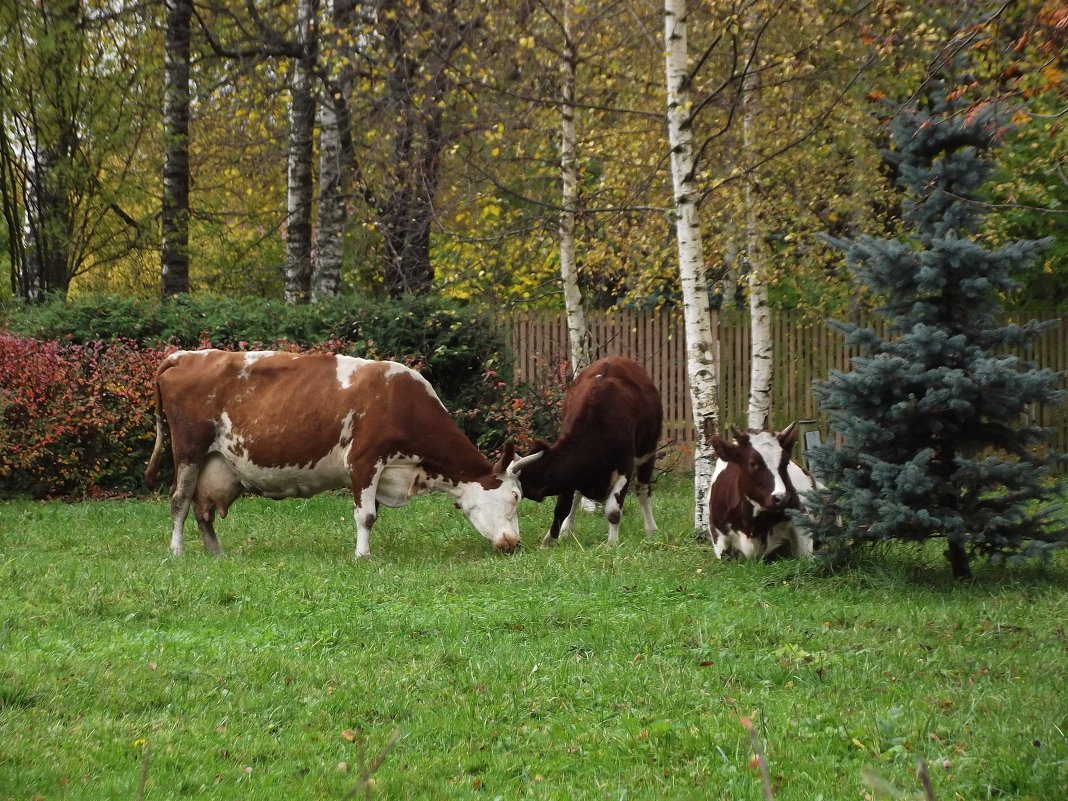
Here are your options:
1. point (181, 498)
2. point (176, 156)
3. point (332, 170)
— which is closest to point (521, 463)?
point (181, 498)

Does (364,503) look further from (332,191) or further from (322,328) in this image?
(332,191)

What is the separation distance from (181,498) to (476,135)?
10682 mm

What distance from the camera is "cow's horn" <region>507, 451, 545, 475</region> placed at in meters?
11.6

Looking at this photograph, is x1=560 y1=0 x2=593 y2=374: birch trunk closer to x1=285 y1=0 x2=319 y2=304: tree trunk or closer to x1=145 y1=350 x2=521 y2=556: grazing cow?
x1=145 y1=350 x2=521 y2=556: grazing cow

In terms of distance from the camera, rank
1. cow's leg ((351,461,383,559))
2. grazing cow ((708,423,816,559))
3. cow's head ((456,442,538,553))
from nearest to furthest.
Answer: grazing cow ((708,423,816,559)) < cow's leg ((351,461,383,559)) < cow's head ((456,442,538,553))

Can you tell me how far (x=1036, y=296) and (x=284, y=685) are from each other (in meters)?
18.7

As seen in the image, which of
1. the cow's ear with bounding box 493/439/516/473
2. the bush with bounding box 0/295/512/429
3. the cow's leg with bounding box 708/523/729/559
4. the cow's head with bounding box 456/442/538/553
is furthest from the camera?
the bush with bounding box 0/295/512/429

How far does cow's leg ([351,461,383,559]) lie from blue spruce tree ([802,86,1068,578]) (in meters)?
4.10

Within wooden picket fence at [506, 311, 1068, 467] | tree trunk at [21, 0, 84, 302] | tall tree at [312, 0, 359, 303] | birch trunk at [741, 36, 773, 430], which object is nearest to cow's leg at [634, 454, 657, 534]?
birch trunk at [741, 36, 773, 430]

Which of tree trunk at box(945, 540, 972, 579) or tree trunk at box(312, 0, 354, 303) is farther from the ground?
tree trunk at box(312, 0, 354, 303)

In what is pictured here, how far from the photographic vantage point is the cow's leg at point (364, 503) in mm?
11094

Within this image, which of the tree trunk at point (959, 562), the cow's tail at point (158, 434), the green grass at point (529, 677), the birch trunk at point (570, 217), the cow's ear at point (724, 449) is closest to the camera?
the green grass at point (529, 677)

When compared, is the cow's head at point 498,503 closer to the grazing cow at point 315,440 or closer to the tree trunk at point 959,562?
the grazing cow at point 315,440

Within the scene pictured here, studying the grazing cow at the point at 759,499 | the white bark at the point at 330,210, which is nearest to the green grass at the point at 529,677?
the grazing cow at the point at 759,499
